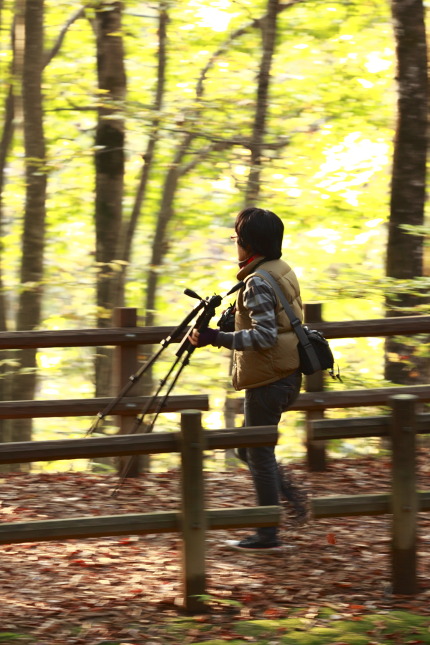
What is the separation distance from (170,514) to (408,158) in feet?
17.8

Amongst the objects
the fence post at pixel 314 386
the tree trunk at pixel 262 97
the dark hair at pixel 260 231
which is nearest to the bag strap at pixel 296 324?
the dark hair at pixel 260 231

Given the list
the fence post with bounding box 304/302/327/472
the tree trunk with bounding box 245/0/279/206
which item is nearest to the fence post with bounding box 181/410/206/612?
the fence post with bounding box 304/302/327/472

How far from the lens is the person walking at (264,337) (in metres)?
5.04

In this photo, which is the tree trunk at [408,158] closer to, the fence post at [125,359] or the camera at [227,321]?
the fence post at [125,359]

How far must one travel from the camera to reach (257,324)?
197 inches

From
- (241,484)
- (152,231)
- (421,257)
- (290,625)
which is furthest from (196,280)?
(290,625)

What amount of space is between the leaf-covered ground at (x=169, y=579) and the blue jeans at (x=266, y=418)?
0.45m

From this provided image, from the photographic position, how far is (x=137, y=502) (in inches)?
261

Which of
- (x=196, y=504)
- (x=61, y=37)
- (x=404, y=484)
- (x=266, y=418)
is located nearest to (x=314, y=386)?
(x=266, y=418)

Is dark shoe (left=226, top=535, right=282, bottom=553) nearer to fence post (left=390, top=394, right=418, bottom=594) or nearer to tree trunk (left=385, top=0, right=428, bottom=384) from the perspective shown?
fence post (left=390, top=394, right=418, bottom=594)

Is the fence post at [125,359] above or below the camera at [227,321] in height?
below

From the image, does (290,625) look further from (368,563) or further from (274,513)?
(368,563)

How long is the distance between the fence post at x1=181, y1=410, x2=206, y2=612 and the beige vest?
751 mm

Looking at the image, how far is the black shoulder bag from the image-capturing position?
16.9ft
